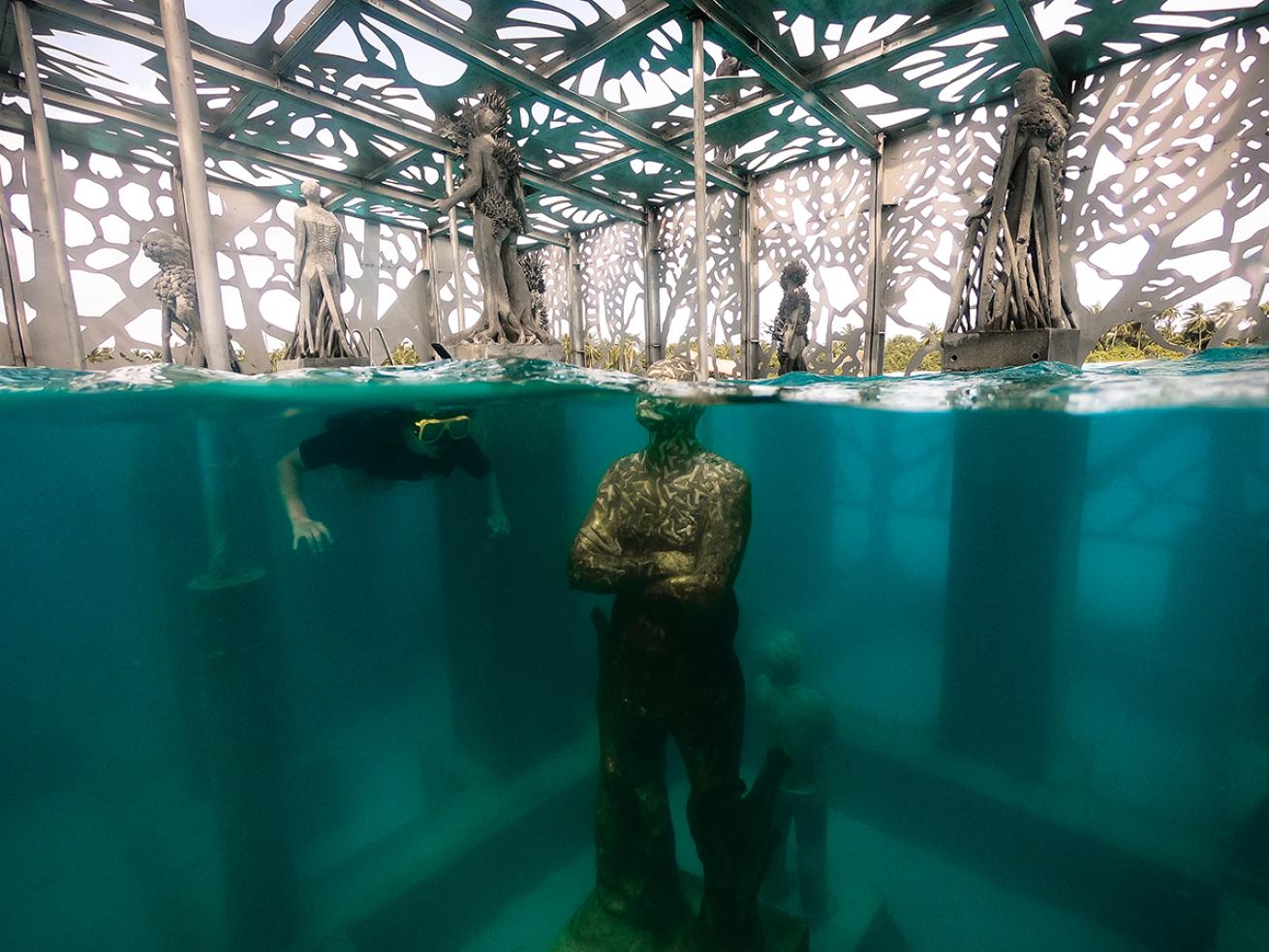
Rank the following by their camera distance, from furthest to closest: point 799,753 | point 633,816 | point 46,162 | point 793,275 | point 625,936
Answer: point 793,275
point 46,162
point 799,753
point 625,936
point 633,816

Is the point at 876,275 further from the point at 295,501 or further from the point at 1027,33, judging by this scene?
the point at 295,501

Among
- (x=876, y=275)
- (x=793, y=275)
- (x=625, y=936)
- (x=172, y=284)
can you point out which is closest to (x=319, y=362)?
(x=172, y=284)

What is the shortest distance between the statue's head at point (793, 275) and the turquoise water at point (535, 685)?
3.04 metres

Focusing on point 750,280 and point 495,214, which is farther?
point 750,280

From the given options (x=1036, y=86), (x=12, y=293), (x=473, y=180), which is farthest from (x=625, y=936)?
(x=12, y=293)

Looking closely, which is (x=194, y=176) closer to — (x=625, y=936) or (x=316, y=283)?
(x=316, y=283)

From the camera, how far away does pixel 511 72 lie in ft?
28.2

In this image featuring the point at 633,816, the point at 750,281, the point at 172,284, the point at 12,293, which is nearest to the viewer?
the point at 633,816

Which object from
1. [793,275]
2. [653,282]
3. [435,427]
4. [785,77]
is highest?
[785,77]

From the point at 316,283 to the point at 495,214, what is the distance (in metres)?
3.02

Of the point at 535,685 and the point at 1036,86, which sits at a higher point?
the point at 1036,86

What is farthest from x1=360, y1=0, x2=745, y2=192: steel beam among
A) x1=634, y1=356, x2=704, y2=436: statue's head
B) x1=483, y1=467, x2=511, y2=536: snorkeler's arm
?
x1=634, y1=356, x2=704, y2=436: statue's head

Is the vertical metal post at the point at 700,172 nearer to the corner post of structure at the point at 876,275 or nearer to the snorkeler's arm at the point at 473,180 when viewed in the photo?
the snorkeler's arm at the point at 473,180

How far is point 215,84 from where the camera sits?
907 cm
